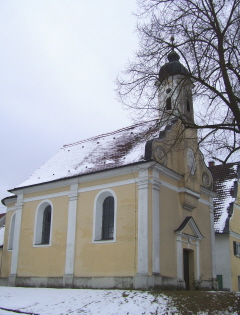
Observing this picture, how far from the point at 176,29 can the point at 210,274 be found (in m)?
13.4

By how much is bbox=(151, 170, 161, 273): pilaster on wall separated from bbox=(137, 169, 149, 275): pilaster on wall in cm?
34

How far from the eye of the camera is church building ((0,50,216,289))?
1738cm

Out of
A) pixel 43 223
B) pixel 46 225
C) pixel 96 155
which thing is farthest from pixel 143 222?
pixel 43 223

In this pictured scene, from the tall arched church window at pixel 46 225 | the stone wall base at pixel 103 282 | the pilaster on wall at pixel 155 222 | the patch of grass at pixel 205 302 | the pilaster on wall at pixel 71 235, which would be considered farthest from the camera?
the tall arched church window at pixel 46 225

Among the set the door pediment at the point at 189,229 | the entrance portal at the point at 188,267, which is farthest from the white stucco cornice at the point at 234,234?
the entrance portal at the point at 188,267

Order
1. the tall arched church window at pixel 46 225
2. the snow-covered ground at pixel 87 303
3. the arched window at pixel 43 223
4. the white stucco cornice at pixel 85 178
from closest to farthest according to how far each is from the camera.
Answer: the snow-covered ground at pixel 87 303
the white stucco cornice at pixel 85 178
the arched window at pixel 43 223
the tall arched church window at pixel 46 225

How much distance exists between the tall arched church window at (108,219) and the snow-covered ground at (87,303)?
3371 mm

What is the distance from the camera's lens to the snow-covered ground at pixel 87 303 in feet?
43.6

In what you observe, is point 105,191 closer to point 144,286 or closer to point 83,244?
point 83,244

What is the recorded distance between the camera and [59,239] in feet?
68.0

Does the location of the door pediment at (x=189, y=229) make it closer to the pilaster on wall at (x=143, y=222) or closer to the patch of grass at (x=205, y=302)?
the pilaster on wall at (x=143, y=222)

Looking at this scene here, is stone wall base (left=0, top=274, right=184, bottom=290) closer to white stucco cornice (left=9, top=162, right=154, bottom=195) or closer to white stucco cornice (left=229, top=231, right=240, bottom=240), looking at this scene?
white stucco cornice (left=9, top=162, right=154, bottom=195)

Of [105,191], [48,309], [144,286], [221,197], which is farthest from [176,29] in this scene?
[221,197]

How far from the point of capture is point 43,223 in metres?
22.8
